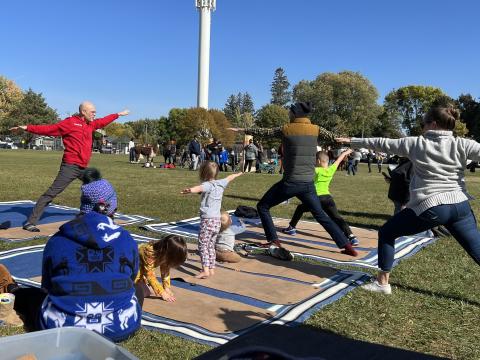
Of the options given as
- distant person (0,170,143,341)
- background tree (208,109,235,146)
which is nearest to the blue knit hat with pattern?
distant person (0,170,143,341)

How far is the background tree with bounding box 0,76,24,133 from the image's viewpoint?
245ft

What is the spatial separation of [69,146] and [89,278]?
472 centimetres

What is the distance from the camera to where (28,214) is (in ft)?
28.5

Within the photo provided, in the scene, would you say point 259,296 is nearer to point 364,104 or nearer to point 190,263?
point 190,263

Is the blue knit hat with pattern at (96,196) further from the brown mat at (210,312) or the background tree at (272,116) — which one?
the background tree at (272,116)

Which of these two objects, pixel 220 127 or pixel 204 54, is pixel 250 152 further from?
pixel 204 54

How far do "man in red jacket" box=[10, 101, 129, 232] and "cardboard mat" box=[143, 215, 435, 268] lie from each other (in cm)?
146

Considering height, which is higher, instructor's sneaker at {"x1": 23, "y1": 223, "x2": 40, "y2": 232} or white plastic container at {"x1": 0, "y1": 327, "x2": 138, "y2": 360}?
white plastic container at {"x1": 0, "y1": 327, "x2": 138, "y2": 360}

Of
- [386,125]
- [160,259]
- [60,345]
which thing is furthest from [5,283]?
[386,125]

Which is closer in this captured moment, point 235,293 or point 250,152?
point 235,293

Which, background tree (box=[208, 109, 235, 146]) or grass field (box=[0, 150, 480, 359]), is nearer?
grass field (box=[0, 150, 480, 359])

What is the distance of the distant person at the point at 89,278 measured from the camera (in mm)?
3115

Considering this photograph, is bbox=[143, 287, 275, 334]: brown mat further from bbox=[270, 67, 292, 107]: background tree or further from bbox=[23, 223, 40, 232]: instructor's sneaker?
bbox=[270, 67, 292, 107]: background tree

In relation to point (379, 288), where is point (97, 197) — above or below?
above
